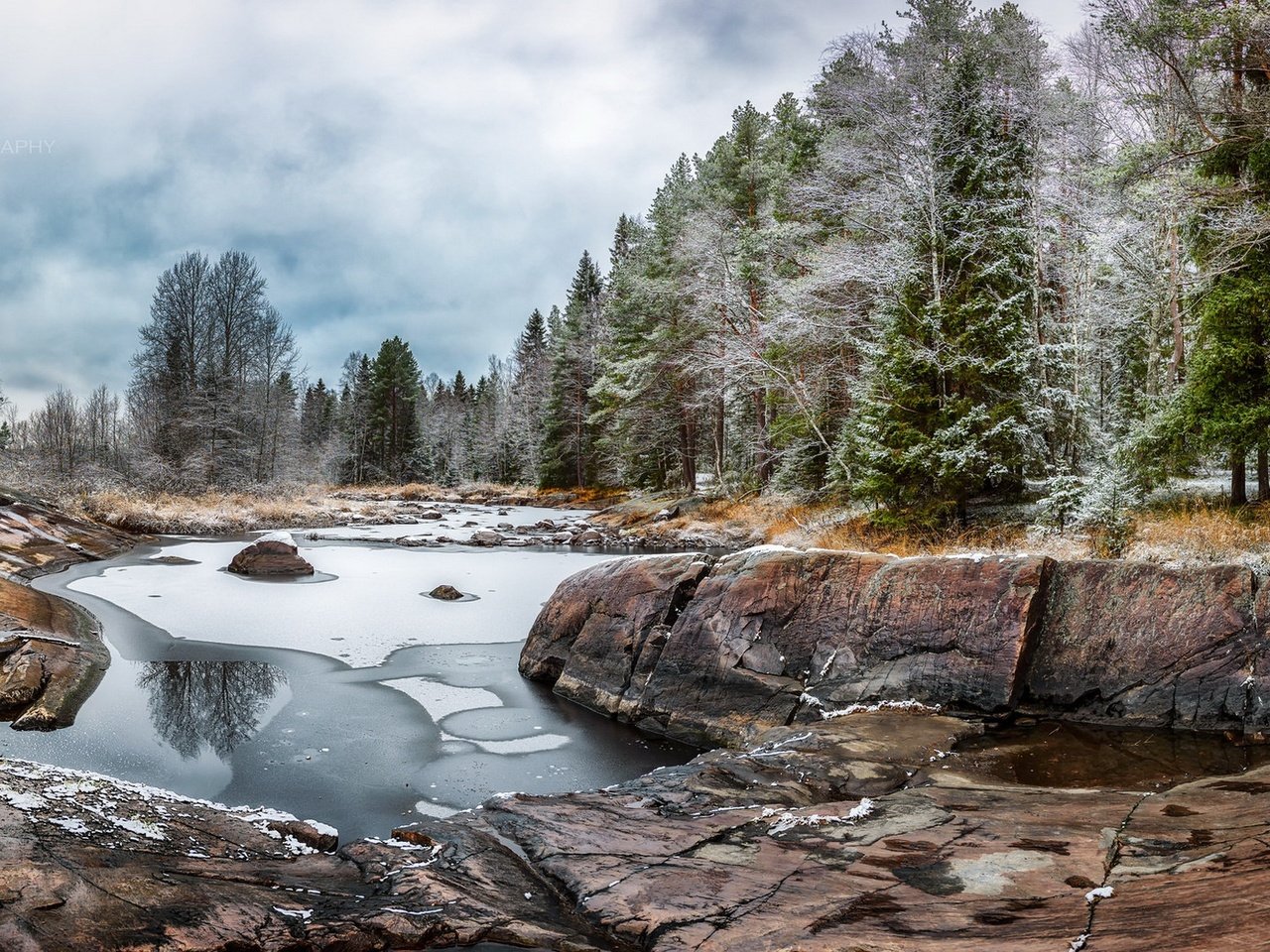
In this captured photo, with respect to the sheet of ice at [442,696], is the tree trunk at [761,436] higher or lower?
higher

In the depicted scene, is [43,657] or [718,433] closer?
[43,657]

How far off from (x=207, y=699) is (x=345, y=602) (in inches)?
241

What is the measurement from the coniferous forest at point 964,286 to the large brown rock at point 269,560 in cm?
1240

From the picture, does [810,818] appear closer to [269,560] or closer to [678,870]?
[678,870]

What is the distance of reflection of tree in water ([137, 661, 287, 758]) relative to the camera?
721 cm

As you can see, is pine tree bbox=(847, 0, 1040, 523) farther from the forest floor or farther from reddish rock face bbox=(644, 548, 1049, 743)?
reddish rock face bbox=(644, 548, 1049, 743)

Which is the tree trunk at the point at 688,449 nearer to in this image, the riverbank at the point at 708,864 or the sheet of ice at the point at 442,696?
the sheet of ice at the point at 442,696

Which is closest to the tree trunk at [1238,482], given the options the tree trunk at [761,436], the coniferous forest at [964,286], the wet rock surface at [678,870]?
the coniferous forest at [964,286]

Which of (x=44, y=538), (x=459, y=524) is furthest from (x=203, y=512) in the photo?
(x=459, y=524)

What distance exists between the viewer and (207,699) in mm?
8344

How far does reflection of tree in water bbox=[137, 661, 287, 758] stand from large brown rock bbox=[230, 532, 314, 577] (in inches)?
305

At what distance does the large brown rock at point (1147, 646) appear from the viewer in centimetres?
643

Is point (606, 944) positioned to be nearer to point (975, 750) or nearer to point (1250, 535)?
point (975, 750)

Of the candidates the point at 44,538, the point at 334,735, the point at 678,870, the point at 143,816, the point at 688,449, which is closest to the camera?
the point at 678,870
